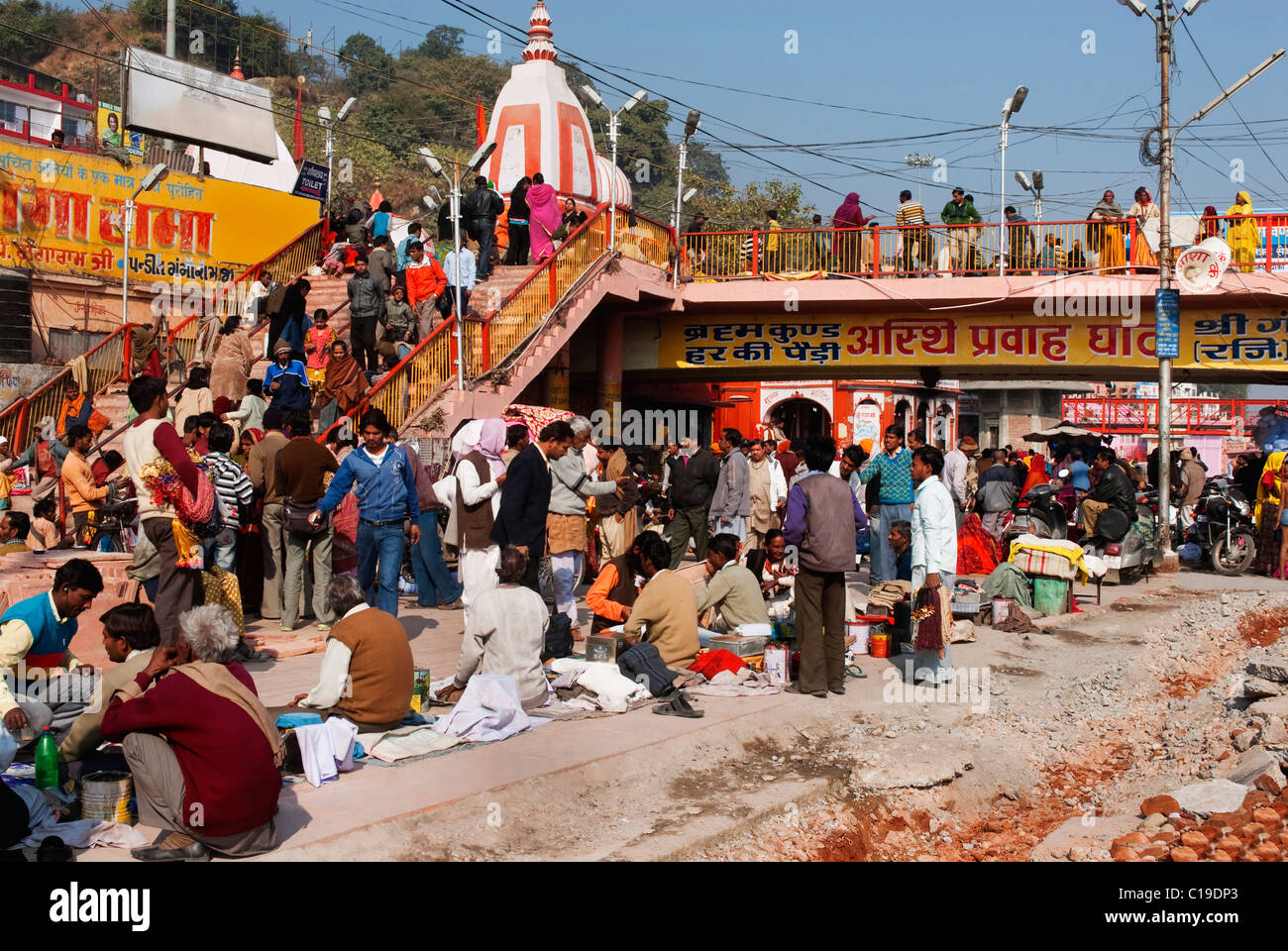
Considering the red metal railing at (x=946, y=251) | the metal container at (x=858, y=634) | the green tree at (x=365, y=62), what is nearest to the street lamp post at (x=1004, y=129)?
the red metal railing at (x=946, y=251)

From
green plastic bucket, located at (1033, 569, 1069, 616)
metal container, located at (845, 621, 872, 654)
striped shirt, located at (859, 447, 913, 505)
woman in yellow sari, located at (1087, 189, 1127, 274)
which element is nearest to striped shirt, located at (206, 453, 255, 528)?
metal container, located at (845, 621, 872, 654)

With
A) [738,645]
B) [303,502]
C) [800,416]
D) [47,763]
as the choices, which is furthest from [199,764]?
[800,416]

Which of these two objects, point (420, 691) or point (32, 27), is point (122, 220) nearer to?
point (420, 691)

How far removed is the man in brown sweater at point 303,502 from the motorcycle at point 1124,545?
961 centimetres

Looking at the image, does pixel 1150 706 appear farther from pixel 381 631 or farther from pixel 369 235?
pixel 369 235

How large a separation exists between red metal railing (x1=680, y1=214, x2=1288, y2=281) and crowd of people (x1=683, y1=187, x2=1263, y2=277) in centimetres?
2

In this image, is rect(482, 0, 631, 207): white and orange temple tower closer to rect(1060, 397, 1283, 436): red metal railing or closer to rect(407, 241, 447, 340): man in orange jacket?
rect(407, 241, 447, 340): man in orange jacket

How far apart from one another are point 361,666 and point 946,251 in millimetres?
16532

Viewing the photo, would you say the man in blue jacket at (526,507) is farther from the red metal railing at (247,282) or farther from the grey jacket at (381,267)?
the red metal railing at (247,282)

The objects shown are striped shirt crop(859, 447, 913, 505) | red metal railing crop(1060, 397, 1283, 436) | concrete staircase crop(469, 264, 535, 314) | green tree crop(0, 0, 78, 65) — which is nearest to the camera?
striped shirt crop(859, 447, 913, 505)

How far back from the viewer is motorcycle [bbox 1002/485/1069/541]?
1573 centimetres

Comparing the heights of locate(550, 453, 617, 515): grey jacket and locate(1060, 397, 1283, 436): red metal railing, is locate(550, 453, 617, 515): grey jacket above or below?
below

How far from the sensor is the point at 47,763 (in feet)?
18.7

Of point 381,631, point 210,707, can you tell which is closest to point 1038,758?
point 381,631
